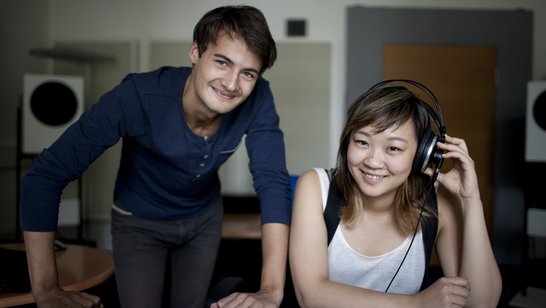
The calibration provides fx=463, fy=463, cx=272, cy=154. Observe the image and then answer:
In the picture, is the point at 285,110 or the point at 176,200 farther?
the point at 285,110

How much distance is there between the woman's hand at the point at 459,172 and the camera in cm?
118

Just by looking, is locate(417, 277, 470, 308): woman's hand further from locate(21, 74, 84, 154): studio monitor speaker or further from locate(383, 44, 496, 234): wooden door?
locate(383, 44, 496, 234): wooden door

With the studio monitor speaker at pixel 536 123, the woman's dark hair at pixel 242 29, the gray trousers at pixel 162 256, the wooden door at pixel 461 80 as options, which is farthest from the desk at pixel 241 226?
the studio monitor speaker at pixel 536 123

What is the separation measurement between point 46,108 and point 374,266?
2.70 meters

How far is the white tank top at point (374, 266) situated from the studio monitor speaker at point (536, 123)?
2477mm

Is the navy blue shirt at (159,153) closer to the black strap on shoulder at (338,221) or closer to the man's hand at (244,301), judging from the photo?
the black strap on shoulder at (338,221)

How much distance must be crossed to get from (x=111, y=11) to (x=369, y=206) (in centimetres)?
338

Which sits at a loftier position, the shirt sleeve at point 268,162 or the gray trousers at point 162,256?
the shirt sleeve at point 268,162

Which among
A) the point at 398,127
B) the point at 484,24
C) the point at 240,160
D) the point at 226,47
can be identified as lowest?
the point at 240,160

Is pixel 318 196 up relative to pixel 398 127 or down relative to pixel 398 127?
down

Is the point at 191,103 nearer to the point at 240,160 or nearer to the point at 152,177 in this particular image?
the point at 152,177

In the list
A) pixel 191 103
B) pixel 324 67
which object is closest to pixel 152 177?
pixel 191 103

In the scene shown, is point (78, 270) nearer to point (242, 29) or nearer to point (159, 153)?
point (159, 153)

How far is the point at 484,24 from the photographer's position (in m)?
3.95
